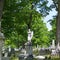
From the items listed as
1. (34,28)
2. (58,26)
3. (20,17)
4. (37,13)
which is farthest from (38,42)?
(58,26)

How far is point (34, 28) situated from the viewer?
165 ft

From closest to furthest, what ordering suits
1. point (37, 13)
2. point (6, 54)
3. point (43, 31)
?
point (6, 54) → point (37, 13) → point (43, 31)

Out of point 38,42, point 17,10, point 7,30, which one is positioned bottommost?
point 38,42

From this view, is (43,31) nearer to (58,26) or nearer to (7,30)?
(7,30)

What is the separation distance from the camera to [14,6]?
30469 millimetres

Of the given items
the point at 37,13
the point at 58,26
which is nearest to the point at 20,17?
the point at 37,13

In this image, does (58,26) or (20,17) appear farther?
(20,17)

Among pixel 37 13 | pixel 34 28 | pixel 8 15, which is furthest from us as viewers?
pixel 34 28

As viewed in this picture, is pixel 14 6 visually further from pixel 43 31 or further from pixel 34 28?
pixel 43 31

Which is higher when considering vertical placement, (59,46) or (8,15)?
(8,15)

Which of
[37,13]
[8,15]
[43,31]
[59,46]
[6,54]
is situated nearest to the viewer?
[59,46]

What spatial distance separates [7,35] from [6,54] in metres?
5.07

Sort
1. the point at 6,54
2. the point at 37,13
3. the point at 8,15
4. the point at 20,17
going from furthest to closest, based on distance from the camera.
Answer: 1. the point at 37,13
2. the point at 20,17
3. the point at 8,15
4. the point at 6,54

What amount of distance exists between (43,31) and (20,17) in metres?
22.6
